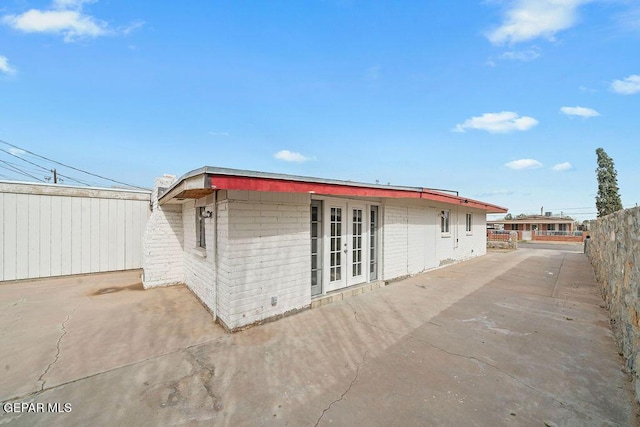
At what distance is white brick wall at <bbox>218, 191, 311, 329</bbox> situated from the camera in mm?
4141

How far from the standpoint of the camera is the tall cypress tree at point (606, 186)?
87.5 ft

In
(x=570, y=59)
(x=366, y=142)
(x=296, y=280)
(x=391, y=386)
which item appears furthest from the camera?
(x=366, y=142)

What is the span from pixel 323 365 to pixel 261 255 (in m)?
1.97

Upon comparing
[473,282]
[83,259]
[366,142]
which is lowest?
[473,282]

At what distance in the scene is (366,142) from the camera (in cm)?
1361

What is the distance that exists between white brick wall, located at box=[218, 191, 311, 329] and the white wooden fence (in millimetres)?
6808

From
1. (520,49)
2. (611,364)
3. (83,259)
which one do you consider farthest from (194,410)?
(520,49)

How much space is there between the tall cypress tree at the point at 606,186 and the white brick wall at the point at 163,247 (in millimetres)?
37487

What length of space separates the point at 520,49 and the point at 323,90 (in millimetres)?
6788

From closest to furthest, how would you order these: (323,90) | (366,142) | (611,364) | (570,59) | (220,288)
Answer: (611,364), (220,288), (570,59), (323,90), (366,142)

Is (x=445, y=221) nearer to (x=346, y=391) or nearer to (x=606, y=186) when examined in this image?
(x=346, y=391)

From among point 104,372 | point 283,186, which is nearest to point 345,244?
point 283,186

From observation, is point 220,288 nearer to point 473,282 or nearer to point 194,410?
point 194,410

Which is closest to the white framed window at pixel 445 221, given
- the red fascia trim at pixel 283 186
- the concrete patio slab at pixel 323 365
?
the concrete patio slab at pixel 323 365
